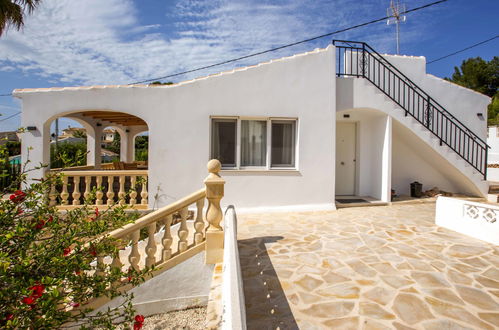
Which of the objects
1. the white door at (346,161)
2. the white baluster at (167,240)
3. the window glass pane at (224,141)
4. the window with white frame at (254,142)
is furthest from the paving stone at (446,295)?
the white door at (346,161)

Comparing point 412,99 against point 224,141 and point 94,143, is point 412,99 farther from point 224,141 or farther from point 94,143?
point 94,143

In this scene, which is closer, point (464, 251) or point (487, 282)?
point (487, 282)

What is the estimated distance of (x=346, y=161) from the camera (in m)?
9.49

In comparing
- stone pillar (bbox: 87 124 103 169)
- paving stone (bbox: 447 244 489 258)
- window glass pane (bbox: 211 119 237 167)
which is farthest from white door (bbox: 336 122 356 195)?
stone pillar (bbox: 87 124 103 169)

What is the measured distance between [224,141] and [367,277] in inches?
198

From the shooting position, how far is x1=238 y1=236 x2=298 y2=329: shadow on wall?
277cm

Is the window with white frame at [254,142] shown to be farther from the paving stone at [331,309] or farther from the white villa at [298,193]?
the paving stone at [331,309]

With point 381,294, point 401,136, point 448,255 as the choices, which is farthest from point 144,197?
point 401,136

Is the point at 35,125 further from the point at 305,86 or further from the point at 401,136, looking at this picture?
the point at 401,136

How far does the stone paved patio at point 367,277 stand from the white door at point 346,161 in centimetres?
341

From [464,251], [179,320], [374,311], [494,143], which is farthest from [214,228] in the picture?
[494,143]

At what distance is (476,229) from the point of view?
5258mm

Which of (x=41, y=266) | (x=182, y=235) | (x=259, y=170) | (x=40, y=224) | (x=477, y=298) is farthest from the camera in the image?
(x=259, y=170)

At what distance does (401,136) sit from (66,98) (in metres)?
10.1
